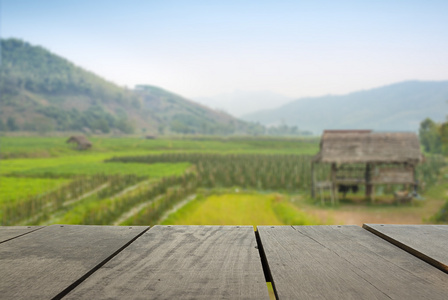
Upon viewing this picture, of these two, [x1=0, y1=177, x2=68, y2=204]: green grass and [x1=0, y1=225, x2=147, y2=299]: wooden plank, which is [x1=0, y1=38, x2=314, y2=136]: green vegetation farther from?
[x1=0, y1=225, x2=147, y2=299]: wooden plank

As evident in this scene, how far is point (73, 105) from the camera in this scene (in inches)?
4604

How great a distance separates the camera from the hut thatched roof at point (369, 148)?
13484 millimetres

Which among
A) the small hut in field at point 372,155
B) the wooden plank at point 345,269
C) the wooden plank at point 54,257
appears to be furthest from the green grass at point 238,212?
the wooden plank at point 345,269

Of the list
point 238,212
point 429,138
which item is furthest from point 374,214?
point 429,138

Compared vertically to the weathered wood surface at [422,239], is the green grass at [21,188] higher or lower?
lower

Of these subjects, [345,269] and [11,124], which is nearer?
[345,269]

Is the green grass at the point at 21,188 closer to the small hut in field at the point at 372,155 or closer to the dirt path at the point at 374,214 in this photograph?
the dirt path at the point at 374,214

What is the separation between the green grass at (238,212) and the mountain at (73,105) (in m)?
73.2

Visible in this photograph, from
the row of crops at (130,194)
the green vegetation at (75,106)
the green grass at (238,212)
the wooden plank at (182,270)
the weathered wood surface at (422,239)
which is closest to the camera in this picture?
the wooden plank at (182,270)

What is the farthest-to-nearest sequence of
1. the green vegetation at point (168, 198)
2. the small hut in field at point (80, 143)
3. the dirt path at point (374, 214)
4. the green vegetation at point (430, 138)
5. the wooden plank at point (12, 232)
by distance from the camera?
the green vegetation at point (430, 138), the small hut in field at point (80, 143), the dirt path at point (374, 214), the green vegetation at point (168, 198), the wooden plank at point (12, 232)

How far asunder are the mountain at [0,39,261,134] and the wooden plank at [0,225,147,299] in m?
83.3

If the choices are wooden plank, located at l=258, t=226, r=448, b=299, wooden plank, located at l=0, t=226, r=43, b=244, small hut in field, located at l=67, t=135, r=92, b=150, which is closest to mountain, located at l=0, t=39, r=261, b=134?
small hut in field, located at l=67, t=135, r=92, b=150

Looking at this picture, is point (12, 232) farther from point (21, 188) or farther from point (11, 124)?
point (11, 124)

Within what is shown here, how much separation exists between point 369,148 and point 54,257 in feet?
47.2
